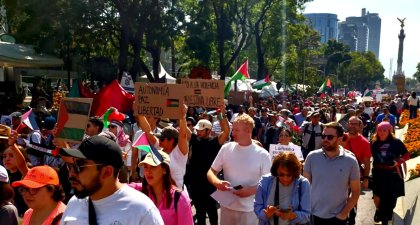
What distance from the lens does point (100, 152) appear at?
2.71m

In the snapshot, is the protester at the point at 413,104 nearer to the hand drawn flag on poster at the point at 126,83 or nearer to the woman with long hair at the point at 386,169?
the hand drawn flag on poster at the point at 126,83

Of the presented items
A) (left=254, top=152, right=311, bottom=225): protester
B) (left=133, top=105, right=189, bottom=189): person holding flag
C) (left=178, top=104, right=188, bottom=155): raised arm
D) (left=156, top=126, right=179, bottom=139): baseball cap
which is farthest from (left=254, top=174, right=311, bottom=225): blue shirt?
(left=156, top=126, right=179, bottom=139): baseball cap

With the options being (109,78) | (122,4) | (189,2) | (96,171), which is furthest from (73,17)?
(96,171)

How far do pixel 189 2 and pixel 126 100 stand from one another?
80.9 ft

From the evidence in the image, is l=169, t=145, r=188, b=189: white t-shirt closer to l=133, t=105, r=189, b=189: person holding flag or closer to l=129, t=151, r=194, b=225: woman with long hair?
l=133, t=105, r=189, b=189: person holding flag

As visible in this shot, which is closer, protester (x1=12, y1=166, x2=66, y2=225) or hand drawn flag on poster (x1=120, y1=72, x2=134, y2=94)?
protester (x1=12, y1=166, x2=66, y2=225)

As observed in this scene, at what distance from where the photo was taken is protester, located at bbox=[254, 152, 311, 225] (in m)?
4.60

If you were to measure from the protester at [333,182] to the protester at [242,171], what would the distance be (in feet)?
1.82

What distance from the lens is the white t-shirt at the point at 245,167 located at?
5.58m

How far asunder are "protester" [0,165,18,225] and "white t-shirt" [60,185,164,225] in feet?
4.64

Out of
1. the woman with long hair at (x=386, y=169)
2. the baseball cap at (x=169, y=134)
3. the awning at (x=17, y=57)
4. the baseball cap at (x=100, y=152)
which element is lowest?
the woman with long hair at (x=386, y=169)

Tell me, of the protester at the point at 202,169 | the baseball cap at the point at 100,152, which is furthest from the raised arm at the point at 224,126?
the baseball cap at the point at 100,152

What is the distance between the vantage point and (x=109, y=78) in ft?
91.2

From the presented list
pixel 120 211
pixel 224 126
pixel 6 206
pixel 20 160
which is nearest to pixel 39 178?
pixel 6 206
